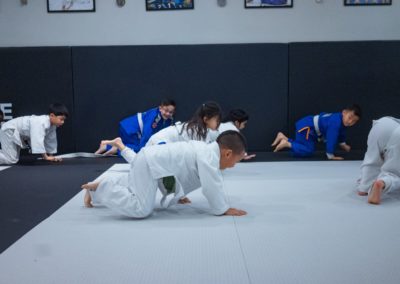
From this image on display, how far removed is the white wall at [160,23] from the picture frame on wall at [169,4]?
2.7 inches

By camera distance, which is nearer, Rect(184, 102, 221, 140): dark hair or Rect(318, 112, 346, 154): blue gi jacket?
Rect(184, 102, 221, 140): dark hair

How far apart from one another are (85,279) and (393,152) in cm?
229

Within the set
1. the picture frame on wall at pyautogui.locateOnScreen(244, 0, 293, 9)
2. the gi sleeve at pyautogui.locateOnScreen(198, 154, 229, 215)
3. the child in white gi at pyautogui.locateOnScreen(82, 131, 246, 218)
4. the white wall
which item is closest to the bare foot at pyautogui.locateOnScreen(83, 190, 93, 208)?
the child in white gi at pyautogui.locateOnScreen(82, 131, 246, 218)

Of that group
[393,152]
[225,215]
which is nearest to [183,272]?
[225,215]

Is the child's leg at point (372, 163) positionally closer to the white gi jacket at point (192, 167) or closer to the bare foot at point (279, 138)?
the white gi jacket at point (192, 167)

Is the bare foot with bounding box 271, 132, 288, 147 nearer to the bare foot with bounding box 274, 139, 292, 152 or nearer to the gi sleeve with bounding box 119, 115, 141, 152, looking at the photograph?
the bare foot with bounding box 274, 139, 292, 152

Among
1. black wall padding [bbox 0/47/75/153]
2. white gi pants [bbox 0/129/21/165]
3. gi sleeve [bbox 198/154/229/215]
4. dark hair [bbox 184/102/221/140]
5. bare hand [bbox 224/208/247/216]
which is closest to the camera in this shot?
gi sleeve [bbox 198/154/229/215]

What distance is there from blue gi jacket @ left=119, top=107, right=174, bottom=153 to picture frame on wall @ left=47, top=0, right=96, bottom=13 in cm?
176

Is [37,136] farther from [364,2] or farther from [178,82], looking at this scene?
[364,2]

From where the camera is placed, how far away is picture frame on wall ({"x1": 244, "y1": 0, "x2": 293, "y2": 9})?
582 centimetres

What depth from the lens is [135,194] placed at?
2.50 meters

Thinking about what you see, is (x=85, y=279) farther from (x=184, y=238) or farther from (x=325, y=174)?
(x=325, y=174)

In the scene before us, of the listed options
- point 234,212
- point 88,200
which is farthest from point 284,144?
point 88,200

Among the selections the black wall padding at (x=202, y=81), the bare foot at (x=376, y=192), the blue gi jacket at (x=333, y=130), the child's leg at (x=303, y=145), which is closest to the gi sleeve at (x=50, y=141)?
the black wall padding at (x=202, y=81)
